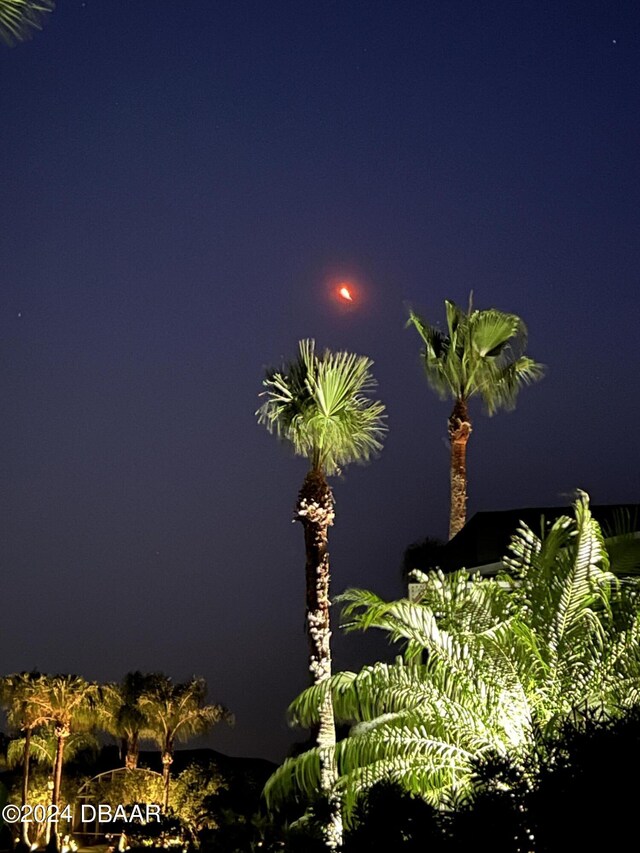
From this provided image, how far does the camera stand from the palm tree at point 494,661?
482 inches

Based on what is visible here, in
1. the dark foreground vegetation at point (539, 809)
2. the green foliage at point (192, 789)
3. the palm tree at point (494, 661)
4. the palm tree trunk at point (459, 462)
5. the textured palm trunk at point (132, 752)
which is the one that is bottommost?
the dark foreground vegetation at point (539, 809)

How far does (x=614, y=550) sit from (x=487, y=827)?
901 cm

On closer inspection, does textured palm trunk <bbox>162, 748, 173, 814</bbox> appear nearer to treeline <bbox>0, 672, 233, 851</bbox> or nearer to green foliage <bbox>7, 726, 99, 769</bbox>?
treeline <bbox>0, 672, 233, 851</bbox>

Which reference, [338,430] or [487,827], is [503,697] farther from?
[338,430]

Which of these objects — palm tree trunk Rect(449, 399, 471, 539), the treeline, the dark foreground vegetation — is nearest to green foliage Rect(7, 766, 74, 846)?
the treeline

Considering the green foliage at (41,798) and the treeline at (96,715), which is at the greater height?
the treeline at (96,715)

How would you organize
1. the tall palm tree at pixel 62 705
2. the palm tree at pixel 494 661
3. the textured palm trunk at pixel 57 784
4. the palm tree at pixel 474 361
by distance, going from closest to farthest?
1. the palm tree at pixel 494 661
2. the palm tree at pixel 474 361
3. the textured palm trunk at pixel 57 784
4. the tall palm tree at pixel 62 705

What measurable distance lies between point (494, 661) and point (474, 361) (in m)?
16.7

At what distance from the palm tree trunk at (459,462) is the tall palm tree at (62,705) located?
23.7m

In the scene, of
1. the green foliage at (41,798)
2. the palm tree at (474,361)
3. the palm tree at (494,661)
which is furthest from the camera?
the green foliage at (41,798)

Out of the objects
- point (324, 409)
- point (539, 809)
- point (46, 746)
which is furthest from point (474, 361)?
point (46, 746)

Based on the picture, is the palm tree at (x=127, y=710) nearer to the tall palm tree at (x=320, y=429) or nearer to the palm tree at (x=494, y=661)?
the tall palm tree at (x=320, y=429)

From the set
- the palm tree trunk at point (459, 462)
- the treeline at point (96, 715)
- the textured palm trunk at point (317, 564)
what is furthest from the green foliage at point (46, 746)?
the textured palm trunk at point (317, 564)

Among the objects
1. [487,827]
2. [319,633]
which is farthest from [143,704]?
[487,827]
